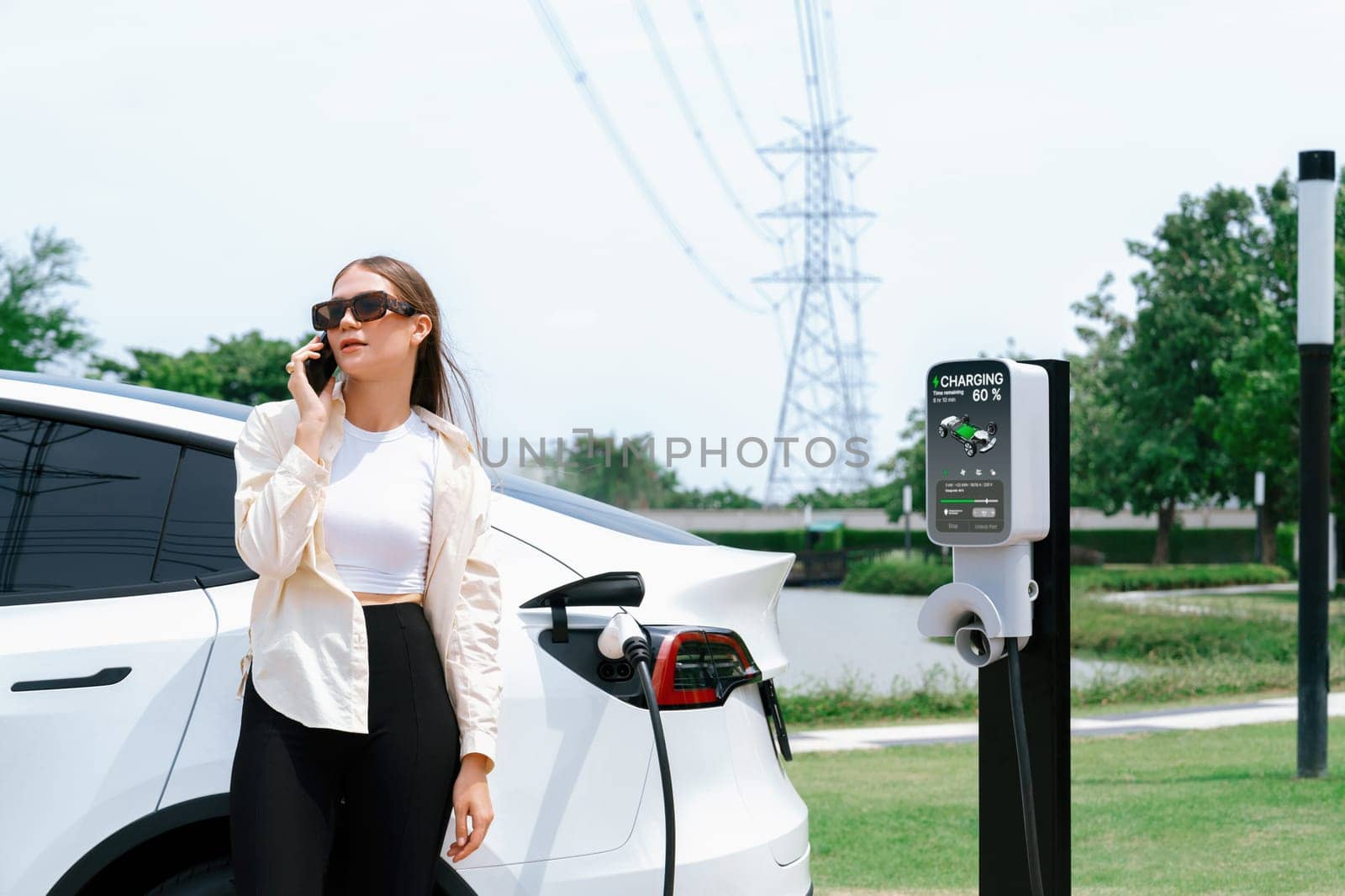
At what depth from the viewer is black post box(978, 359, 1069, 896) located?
157 inches

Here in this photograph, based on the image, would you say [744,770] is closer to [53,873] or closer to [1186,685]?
[53,873]

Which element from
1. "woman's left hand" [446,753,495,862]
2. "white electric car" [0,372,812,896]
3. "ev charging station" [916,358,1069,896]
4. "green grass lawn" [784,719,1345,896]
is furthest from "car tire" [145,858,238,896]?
"green grass lawn" [784,719,1345,896]

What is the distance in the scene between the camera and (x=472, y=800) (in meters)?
2.66

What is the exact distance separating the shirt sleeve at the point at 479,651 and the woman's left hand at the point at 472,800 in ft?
0.07

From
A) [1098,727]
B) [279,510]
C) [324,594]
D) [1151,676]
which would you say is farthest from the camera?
[1151,676]

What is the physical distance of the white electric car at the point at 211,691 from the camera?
2.79 m

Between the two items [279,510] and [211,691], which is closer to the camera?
[279,510]

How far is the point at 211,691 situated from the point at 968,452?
2096 millimetres

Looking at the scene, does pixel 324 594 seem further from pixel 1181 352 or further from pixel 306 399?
pixel 1181 352

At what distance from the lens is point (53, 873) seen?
2.80 meters

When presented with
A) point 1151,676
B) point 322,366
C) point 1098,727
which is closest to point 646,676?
point 322,366

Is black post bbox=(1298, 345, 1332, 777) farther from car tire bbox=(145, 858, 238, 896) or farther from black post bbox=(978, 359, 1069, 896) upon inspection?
car tire bbox=(145, 858, 238, 896)

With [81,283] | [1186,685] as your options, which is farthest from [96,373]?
[1186,685]

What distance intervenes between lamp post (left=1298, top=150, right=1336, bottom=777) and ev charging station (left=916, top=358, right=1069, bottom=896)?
497 cm
